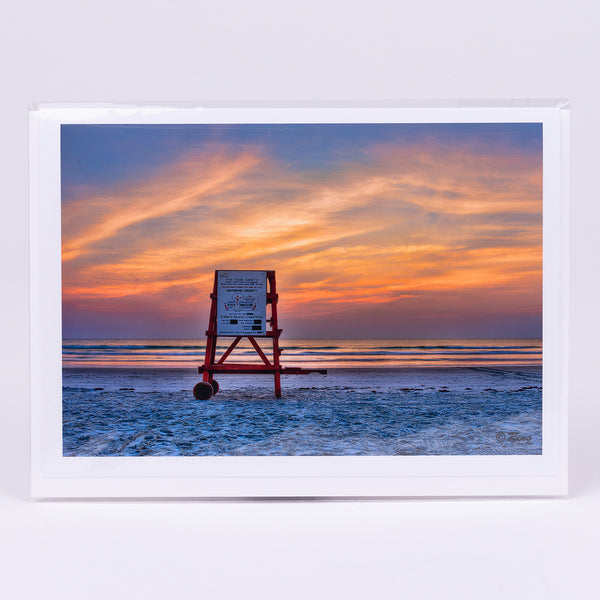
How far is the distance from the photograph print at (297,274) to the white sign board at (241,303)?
0.01 metres

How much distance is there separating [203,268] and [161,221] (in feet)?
3.20

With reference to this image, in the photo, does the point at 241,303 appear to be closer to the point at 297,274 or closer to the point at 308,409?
the point at 308,409

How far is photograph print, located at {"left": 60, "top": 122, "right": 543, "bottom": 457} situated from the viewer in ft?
14.0

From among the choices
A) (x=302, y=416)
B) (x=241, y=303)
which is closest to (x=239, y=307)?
(x=241, y=303)

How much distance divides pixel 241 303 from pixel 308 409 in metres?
1.26

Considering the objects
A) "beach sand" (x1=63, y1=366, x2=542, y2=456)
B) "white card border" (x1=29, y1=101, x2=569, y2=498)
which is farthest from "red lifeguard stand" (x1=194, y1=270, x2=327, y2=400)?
"white card border" (x1=29, y1=101, x2=569, y2=498)

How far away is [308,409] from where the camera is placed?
5.58 m

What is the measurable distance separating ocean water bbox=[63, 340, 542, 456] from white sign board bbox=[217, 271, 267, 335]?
0.80 meters

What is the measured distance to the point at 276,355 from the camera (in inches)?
214
